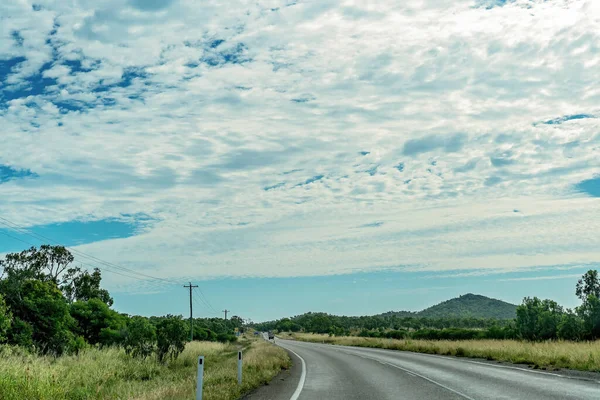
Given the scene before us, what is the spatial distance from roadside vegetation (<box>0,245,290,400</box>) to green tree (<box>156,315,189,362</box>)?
2.2 inches

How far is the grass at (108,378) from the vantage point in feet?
40.0

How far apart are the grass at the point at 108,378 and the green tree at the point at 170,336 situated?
78 centimetres

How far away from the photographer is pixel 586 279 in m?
62.0

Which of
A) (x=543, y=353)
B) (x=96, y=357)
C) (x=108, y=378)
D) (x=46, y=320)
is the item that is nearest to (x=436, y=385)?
(x=543, y=353)

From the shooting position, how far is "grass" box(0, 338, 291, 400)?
1218cm

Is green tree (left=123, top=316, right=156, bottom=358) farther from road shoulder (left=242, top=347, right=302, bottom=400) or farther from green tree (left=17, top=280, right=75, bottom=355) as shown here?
road shoulder (left=242, top=347, right=302, bottom=400)

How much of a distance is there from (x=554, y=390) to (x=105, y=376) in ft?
56.2

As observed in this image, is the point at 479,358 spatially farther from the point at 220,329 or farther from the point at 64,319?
the point at 220,329

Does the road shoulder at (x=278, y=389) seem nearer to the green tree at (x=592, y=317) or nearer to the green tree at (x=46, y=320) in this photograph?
the green tree at (x=46, y=320)

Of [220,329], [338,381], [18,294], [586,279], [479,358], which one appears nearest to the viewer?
[338,381]

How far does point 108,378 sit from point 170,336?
28.2ft

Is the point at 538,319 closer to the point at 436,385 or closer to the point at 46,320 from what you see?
the point at 436,385

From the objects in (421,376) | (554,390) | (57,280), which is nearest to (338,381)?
(421,376)

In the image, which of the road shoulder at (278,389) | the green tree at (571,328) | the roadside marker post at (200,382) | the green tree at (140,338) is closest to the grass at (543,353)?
the road shoulder at (278,389)
